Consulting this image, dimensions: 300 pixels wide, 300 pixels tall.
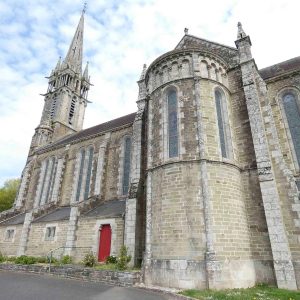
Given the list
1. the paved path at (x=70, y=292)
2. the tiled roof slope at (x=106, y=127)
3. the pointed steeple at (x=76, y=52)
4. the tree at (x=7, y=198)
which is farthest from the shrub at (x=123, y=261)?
the pointed steeple at (x=76, y=52)

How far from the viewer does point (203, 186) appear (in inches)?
424

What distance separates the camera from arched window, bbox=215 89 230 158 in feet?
40.7

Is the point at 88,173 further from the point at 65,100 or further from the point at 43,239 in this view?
the point at 65,100

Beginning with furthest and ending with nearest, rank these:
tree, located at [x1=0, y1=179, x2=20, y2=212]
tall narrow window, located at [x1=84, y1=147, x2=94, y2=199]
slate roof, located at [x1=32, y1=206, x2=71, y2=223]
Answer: tree, located at [x1=0, y1=179, x2=20, y2=212] < tall narrow window, located at [x1=84, y1=147, x2=94, y2=199] < slate roof, located at [x1=32, y1=206, x2=71, y2=223]

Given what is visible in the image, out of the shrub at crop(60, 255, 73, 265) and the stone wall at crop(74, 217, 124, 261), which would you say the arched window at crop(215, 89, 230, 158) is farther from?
the shrub at crop(60, 255, 73, 265)

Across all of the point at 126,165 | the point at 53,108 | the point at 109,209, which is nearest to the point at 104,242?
the point at 109,209

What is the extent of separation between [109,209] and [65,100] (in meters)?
26.2

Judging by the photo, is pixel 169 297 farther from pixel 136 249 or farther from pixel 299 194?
pixel 299 194

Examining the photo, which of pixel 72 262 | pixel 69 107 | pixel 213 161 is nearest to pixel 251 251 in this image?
pixel 213 161

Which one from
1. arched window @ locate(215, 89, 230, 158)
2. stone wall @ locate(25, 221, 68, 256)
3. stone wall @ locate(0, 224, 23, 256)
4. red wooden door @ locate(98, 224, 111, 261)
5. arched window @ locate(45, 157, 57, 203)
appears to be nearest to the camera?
arched window @ locate(215, 89, 230, 158)

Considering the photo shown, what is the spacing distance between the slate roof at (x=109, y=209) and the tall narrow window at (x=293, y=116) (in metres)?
10.5

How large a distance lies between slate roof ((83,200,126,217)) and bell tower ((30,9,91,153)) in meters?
17.2

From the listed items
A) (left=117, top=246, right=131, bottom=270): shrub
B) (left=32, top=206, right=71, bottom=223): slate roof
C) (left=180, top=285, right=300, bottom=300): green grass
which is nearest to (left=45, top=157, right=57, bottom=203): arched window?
(left=32, top=206, right=71, bottom=223): slate roof

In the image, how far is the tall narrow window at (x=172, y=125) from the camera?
12.4m
